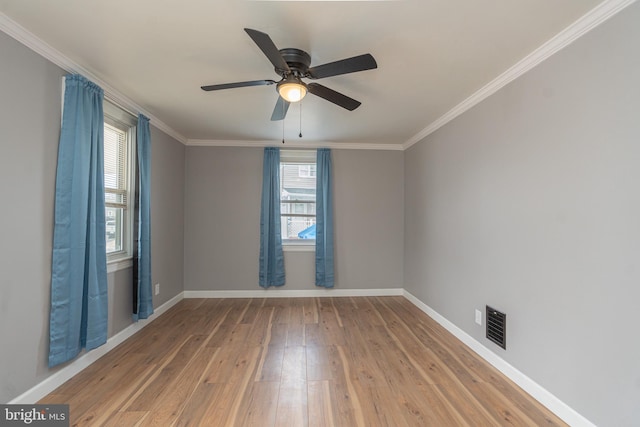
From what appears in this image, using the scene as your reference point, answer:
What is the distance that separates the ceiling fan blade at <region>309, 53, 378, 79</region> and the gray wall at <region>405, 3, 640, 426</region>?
1285 millimetres

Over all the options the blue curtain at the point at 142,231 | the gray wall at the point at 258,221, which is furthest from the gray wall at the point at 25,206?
the gray wall at the point at 258,221

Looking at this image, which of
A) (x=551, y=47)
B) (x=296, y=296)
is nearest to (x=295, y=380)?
(x=296, y=296)

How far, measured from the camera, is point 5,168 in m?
1.78

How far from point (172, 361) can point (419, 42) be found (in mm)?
3241

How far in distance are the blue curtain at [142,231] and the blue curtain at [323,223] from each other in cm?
230

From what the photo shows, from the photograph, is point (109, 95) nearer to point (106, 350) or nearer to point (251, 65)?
point (251, 65)

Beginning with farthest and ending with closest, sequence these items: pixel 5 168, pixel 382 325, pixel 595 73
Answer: pixel 382 325 → pixel 5 168 → pixel 595 73

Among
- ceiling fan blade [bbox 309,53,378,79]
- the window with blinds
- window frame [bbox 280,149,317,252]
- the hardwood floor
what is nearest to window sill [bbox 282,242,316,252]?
window frame [bbox 280,149,317,252]

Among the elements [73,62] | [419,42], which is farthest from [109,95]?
[419,42]

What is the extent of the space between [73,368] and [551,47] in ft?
13.9

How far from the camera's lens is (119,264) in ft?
9.46

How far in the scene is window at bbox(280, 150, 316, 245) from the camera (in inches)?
185

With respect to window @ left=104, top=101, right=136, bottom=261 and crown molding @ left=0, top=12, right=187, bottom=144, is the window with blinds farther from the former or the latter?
crown molding @ left=0, top=12, right=187, bottom=144

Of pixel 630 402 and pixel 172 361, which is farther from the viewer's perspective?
pixel 172 361
